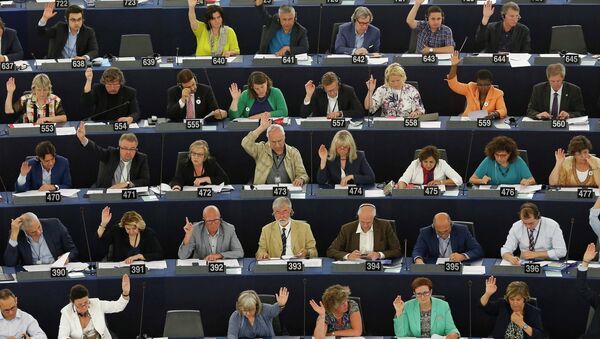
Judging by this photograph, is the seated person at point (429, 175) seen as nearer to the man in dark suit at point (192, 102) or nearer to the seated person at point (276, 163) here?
the seated person at point (276, 163)

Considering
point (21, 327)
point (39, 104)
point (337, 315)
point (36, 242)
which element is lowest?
point (21, 327)

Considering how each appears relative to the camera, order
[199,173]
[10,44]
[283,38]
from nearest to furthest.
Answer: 1. [199,173]
2. [283,38]
3. [10,44]

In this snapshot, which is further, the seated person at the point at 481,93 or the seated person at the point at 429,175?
the seated person at the point at 481,93

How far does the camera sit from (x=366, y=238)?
46.2 ft

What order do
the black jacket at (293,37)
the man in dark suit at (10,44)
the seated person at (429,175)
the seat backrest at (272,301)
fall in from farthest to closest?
the man in dark suit at (10,44)
the black jacket at (293,37)
the seated person at (429,175)
the seat backrest at (272,301)

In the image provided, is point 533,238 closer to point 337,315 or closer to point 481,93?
point 337,315

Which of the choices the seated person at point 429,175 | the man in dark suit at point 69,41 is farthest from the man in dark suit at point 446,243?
the man in dark suit at point 69,41

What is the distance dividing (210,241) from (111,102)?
2343mm

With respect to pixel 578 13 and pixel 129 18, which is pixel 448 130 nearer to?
pixel 578 13

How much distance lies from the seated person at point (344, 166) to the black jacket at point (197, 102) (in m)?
1.41

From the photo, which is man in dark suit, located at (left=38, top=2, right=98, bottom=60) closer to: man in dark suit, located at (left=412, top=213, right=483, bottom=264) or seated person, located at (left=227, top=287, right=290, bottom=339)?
man in dark suit, located at (left=412, top=213, right=483, bottom=264)

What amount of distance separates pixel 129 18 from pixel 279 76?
1.86 meters

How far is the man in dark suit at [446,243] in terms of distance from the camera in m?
13.9

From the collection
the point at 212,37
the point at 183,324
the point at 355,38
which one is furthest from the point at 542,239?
the point at 212,37
